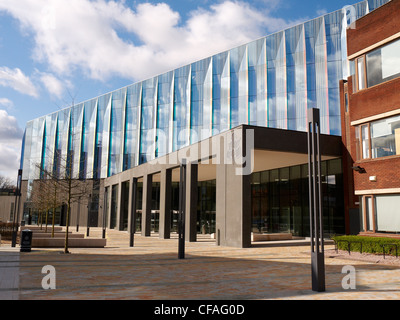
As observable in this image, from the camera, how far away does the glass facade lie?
28.5 m

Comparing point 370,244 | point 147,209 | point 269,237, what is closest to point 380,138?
point 370,244

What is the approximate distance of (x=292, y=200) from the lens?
1278 inches

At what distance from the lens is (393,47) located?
18.9 meters

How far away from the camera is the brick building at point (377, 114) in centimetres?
1858

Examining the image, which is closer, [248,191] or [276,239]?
[248,191]

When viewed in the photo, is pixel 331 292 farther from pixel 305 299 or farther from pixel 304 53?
pixel 304 53

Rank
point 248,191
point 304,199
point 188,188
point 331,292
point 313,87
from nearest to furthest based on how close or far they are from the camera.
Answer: point 331,292 < point 248,191 < point 188,188 < point 304,199 < point 313,87

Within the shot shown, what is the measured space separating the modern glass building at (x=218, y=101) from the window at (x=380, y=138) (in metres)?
17.1

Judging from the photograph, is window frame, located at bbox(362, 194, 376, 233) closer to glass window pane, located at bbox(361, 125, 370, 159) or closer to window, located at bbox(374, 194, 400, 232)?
window, located at bbox(374, 194, 400, 232)

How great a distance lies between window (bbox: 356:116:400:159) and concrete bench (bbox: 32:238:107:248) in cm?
1596

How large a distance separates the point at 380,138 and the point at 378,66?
384cm

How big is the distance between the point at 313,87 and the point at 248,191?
2451 centimetres

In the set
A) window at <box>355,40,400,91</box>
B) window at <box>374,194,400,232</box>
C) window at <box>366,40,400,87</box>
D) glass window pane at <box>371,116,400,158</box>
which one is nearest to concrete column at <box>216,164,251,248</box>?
window at <box>374,194,400,232</box>

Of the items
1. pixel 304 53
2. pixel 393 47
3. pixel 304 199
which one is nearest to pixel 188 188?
pixel 304 199
